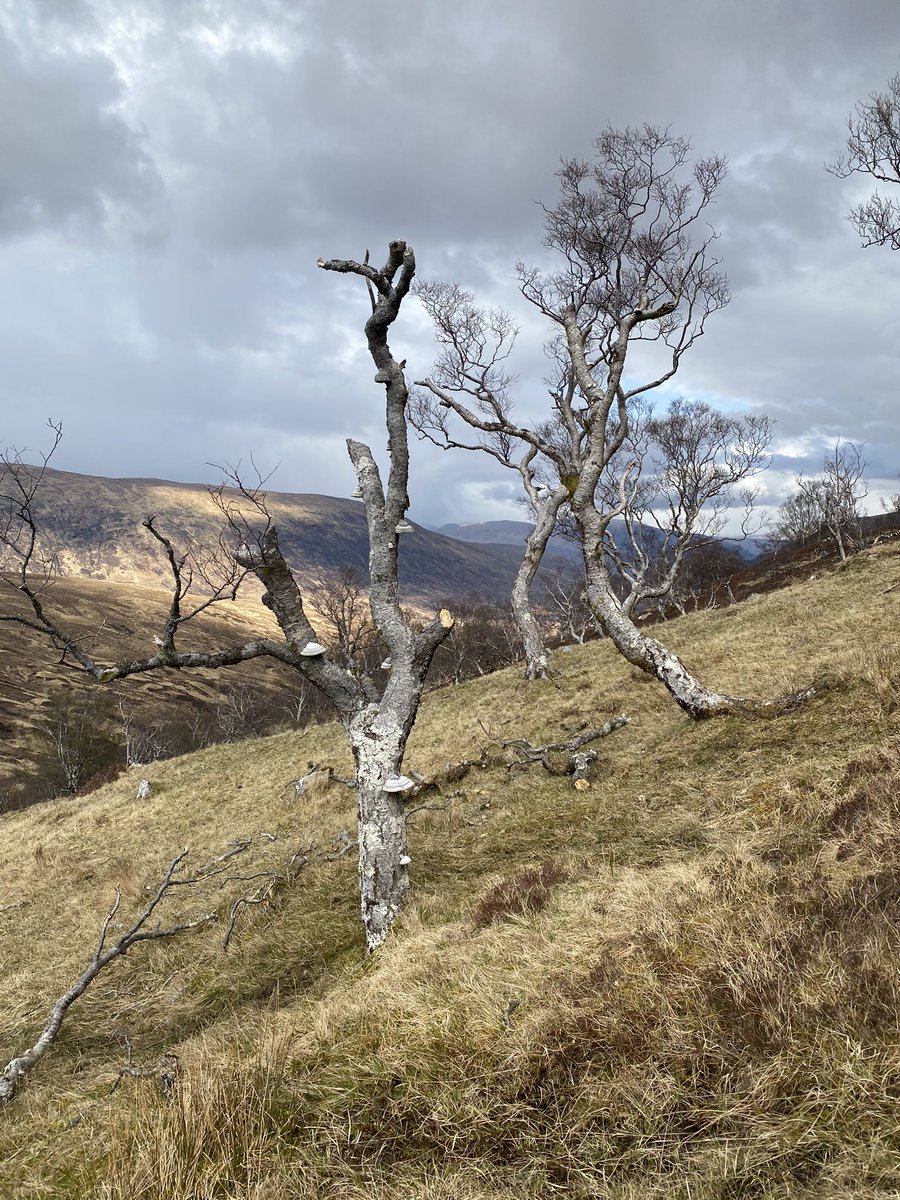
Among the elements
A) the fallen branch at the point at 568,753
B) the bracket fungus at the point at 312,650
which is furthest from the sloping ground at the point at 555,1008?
the bracket fungus at the point at 312,650

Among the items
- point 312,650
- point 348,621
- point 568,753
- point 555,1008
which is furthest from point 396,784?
point 348,621

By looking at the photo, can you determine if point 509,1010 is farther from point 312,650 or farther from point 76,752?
point 76,752

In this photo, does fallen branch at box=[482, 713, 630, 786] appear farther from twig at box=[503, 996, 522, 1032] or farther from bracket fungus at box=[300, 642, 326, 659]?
twig at box=[503, 996, 522, 1032]

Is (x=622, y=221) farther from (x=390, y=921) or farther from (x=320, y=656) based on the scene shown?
(x=390, y=921)

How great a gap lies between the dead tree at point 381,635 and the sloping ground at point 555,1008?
910 millimetres

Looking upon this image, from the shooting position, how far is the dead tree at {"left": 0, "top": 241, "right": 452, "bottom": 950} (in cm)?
666

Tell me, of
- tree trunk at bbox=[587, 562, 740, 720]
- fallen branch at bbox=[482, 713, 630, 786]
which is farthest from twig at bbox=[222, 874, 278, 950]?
tree trunk at bbox=[587, 562, 740, 720]

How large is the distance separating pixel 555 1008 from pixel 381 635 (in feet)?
15.4

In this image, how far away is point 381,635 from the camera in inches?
299

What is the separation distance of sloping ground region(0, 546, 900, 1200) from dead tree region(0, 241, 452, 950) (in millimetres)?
910

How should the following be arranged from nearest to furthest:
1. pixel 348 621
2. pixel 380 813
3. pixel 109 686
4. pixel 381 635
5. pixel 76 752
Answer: pixel 380 813, pixel 381 635, pixel 348 621, pixel 76 752, pixel 109 686

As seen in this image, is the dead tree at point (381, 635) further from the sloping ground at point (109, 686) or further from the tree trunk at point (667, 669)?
the sloping ground at point (109, 686)

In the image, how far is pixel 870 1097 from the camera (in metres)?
2.44

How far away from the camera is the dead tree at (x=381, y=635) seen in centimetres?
666
